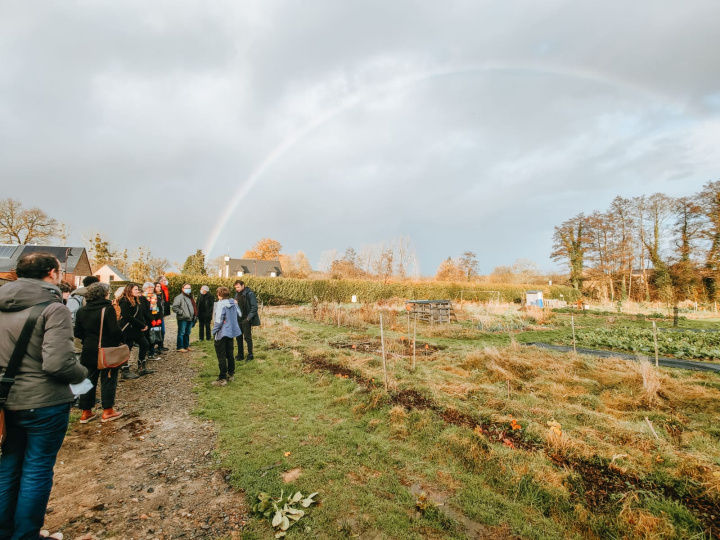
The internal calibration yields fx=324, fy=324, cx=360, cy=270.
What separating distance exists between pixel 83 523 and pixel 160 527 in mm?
657

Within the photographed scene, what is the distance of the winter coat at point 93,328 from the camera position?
178 inches

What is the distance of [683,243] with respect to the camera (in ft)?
94.8

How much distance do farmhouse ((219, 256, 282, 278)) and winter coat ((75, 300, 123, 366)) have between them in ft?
165

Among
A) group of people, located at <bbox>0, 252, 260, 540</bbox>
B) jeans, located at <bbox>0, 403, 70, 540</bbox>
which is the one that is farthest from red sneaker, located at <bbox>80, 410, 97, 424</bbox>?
jeans, located at <bbox>0, 403, 70, 540</bbox>

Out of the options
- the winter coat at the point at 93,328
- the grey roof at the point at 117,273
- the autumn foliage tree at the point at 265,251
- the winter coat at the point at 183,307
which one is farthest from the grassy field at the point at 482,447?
the autumn foliage tree at the point at 265,251

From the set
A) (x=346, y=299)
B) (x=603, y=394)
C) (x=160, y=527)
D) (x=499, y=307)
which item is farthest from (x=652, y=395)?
(x=346, y=299)

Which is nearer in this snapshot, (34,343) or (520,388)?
(34,343)

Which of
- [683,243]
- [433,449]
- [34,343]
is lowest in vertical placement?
[433,449]

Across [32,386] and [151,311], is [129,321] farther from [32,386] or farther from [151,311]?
[32,386]

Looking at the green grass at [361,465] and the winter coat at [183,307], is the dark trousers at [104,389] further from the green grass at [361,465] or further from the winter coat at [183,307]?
the winter coat at [183,307]

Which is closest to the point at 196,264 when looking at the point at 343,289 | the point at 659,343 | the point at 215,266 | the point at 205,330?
the point at 215,266

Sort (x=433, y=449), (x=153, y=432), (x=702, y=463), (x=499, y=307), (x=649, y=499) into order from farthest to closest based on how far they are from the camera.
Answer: (x=499, y=307)
(x=153, y=432)
(x=433, y=449)
(x=702, y=463)
(x=649, y=499)

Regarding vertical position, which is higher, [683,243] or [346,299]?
[683,243]

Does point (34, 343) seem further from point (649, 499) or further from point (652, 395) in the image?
point (652, 395)
